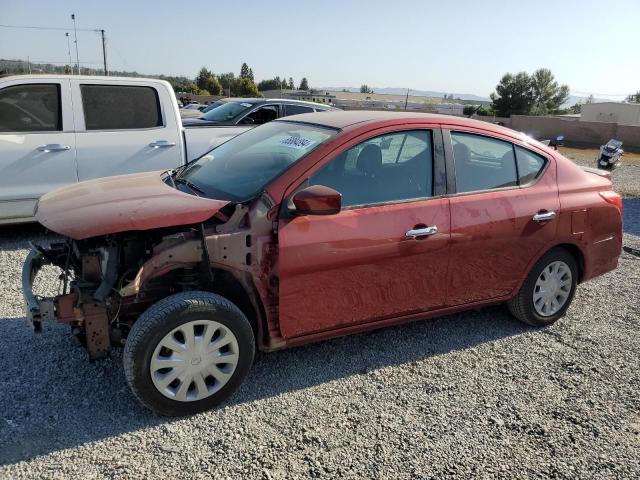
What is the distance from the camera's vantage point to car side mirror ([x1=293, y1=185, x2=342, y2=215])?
2973 millimetres

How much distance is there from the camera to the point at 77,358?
356 centimetres

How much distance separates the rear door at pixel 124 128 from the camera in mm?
6012

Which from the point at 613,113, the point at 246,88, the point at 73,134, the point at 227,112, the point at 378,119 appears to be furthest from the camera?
the point at 246,88

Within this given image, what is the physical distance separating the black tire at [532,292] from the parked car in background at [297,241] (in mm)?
13

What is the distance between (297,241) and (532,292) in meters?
2.21

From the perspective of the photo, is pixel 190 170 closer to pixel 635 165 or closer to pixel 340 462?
pixel 340 462

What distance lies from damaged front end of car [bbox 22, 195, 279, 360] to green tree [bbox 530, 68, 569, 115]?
7230 cm

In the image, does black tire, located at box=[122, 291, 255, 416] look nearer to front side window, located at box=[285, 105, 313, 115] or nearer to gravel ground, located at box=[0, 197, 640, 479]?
gravel ground, located at box=[0, 197, 640, 479]

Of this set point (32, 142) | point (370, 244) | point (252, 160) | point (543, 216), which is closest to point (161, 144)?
point (32, 142)

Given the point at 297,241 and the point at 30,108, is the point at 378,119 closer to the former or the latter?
the point at 297,241

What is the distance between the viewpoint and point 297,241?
3088 millimetres

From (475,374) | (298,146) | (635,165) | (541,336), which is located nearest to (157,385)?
(298,146)

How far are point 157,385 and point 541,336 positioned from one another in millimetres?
3037

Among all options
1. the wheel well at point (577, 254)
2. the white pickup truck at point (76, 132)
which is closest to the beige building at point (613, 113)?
the wheel well at point (577, 254)
